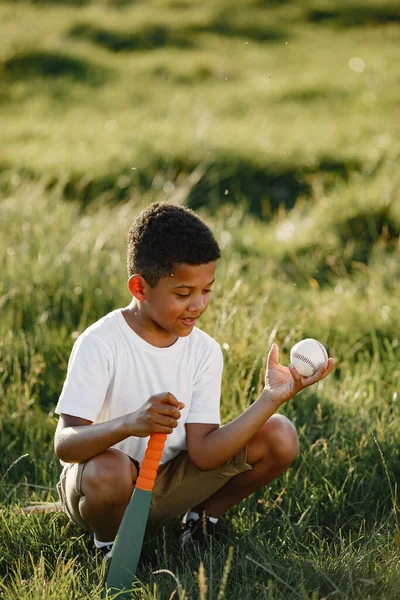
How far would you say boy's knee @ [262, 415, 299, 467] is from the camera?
2963 millimetres

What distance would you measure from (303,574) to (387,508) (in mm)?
779

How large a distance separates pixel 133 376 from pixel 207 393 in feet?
0.92

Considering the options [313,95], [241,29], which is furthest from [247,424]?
[241,29]

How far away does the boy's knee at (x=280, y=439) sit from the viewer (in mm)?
2963

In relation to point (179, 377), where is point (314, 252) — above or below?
below

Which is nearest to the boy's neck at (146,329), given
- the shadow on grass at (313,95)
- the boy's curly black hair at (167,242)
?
the boy's curly black hair at (167,242)

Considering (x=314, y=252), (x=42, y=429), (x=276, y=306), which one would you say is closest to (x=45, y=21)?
(x=314, y=252)

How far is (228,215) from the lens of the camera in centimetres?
693

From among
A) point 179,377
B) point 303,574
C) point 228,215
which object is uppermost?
point 179,377

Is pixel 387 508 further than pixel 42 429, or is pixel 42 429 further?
pixel 42 429

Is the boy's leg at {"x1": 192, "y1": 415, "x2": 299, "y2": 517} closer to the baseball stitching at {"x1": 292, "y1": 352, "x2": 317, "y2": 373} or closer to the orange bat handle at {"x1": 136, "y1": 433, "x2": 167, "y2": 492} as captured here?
the baseball stitching at {"x1": 292, "y1": 352, "x2": 317, "y2": 373}

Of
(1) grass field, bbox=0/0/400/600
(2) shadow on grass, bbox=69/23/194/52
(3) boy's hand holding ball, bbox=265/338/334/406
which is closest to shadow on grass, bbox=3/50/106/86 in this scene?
(1) grass field, bbox=0/0/400/600

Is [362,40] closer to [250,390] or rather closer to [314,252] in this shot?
[314,252]

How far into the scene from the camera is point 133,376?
9.36 feet
